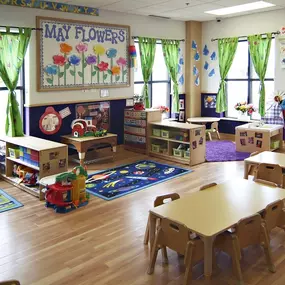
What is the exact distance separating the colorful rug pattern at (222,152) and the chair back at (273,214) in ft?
11.7

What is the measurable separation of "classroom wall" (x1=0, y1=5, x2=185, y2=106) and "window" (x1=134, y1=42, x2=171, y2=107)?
1.50ft

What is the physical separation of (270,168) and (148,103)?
4166 millimetres

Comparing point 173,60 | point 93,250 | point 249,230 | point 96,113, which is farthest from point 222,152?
point 249,230

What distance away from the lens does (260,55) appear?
25.3 feet

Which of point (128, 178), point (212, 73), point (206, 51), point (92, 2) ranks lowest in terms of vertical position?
point (128, 178)

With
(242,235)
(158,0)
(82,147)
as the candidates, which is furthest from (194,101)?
(242,235)

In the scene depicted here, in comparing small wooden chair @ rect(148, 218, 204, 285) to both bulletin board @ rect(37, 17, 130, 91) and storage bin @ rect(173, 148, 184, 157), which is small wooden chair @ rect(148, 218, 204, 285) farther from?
bulletin board @ rect(37, 17, 130, 91)

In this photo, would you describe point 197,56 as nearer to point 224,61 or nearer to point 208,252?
point 224,61

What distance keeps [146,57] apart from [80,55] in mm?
1584

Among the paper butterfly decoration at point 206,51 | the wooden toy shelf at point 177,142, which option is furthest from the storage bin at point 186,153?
the paper butterfly decoration at point 206,51

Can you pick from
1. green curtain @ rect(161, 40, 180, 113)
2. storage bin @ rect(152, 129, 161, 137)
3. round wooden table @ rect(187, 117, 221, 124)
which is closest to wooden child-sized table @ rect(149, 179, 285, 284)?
storage bin @ rect(152, 129, 161, 137)

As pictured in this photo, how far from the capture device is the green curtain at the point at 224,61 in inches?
323

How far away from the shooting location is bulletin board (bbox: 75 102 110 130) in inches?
271

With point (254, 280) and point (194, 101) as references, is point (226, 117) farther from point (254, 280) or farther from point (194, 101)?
point (254, 280)
